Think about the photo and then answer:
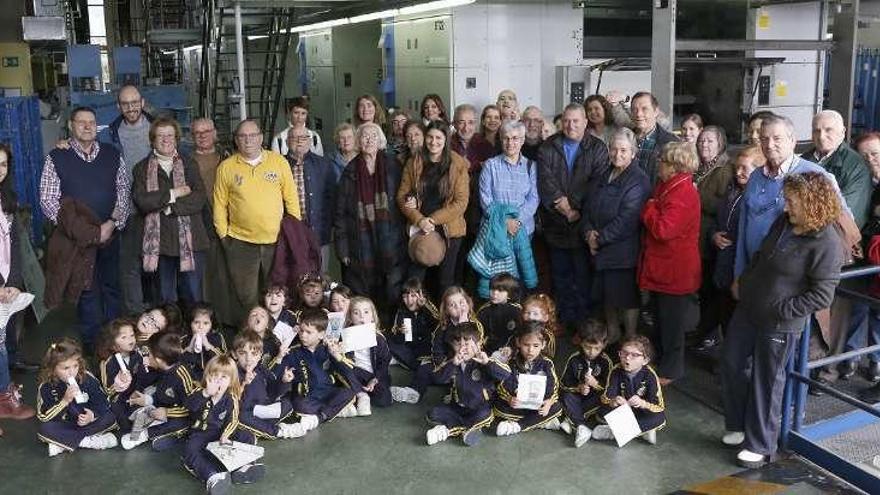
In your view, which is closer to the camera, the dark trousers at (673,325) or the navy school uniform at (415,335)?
the dark trousers at (673,325)

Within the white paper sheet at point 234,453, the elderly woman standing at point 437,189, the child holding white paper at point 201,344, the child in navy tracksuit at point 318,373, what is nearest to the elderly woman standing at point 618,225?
the elderly woman standing at point 437,189

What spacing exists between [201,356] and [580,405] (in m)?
2.25

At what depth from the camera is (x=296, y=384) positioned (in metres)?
4.84

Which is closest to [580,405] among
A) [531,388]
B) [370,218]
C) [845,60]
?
[531,388]

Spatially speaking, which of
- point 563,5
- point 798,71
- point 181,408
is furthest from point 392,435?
point 798,71

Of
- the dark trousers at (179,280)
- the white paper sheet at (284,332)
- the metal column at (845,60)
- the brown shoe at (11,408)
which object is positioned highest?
the metal column at (845,60)

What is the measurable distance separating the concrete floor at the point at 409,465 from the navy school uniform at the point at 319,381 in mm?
126

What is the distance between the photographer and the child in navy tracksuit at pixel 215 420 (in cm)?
412

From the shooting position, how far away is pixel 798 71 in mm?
8812

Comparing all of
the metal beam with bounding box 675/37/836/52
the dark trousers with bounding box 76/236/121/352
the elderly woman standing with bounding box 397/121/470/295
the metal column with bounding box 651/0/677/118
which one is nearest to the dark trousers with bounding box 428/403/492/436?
the elderly woman standing with bounding box 397/121/470/295

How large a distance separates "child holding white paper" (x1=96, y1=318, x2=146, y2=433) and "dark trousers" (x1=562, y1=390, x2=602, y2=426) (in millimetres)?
2419

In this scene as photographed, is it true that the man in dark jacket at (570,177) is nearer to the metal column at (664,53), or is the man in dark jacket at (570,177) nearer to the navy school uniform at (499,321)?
the navy school uniform at (499,321)

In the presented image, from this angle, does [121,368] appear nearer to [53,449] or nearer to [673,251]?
[53,449]

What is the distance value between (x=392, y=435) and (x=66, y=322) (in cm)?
352
